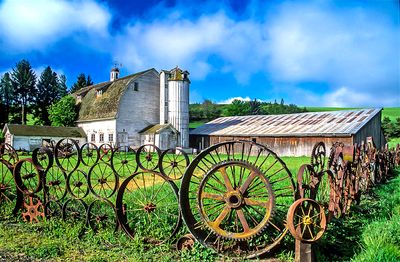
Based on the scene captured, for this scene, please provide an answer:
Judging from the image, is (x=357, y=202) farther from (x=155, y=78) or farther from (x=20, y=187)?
(x=155, y=78)

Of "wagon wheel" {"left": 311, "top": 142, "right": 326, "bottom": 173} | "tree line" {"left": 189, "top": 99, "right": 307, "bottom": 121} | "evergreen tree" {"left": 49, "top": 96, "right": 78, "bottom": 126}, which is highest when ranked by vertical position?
"tree line" {"left": 189, "top": 99, "right": 307, "bottom": 121}

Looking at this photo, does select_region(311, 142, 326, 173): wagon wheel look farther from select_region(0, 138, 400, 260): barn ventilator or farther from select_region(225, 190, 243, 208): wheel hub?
select_region(225, 190, 243, 208): wheel hub

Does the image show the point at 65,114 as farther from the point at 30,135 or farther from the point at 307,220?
the point at 307,220

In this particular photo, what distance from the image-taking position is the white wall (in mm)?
Result: 30830

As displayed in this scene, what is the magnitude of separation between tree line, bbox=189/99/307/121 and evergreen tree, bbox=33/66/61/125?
1091 inches

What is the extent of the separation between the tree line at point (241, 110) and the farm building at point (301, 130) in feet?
109

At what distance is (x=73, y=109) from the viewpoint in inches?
1467

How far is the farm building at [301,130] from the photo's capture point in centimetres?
2422

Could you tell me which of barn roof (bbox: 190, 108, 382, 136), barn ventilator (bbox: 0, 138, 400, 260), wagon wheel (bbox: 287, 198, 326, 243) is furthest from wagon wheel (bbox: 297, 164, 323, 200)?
barn roof (bbox: 190, 108, 382, 136)

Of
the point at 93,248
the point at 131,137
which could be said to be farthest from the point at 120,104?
the point at 93,248

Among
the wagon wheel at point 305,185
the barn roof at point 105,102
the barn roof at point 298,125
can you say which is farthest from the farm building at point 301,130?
the wagon wheel at point 305,185

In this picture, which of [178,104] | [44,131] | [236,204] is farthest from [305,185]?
[44,131]

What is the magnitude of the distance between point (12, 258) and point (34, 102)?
55.0 metres

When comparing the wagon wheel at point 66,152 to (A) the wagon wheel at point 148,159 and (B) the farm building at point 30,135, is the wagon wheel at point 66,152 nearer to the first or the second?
(A) the wagon wheel at point 148,159
